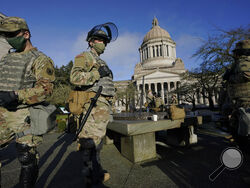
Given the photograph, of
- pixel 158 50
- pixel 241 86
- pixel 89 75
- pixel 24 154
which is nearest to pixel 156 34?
pixel 158 50

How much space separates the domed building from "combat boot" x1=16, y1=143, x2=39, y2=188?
2038 inches

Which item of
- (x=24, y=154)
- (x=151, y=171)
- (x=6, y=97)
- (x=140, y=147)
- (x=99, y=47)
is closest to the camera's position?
(x=6, y=97)

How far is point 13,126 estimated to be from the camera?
1.85m

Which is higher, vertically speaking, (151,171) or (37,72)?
(37,72)

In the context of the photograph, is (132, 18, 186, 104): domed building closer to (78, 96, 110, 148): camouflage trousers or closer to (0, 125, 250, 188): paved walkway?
(0, 125, 250, 188): paved walkway

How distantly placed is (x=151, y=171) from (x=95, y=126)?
4.88 ft

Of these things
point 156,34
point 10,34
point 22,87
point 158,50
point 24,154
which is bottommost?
point 24,154

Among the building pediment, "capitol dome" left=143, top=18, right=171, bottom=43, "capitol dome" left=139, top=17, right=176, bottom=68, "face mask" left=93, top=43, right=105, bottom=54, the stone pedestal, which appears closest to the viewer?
"face mask" left=93, top=43, right=105, bottom=54

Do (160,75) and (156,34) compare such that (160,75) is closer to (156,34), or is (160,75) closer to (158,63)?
(158,63)

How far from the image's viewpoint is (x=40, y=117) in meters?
1.88

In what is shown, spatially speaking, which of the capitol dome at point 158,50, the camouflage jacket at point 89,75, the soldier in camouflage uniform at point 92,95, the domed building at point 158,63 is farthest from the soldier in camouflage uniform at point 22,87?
the capitol dome at point 158,50

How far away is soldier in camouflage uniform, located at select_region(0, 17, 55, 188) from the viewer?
1811mm

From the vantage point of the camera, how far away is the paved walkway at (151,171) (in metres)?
2.32

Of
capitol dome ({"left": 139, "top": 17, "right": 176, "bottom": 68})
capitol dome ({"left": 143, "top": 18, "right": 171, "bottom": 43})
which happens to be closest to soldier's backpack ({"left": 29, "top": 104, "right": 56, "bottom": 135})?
capitol dome ({"left": 139, "top": 17, "right": 176, "bottom": 68})
